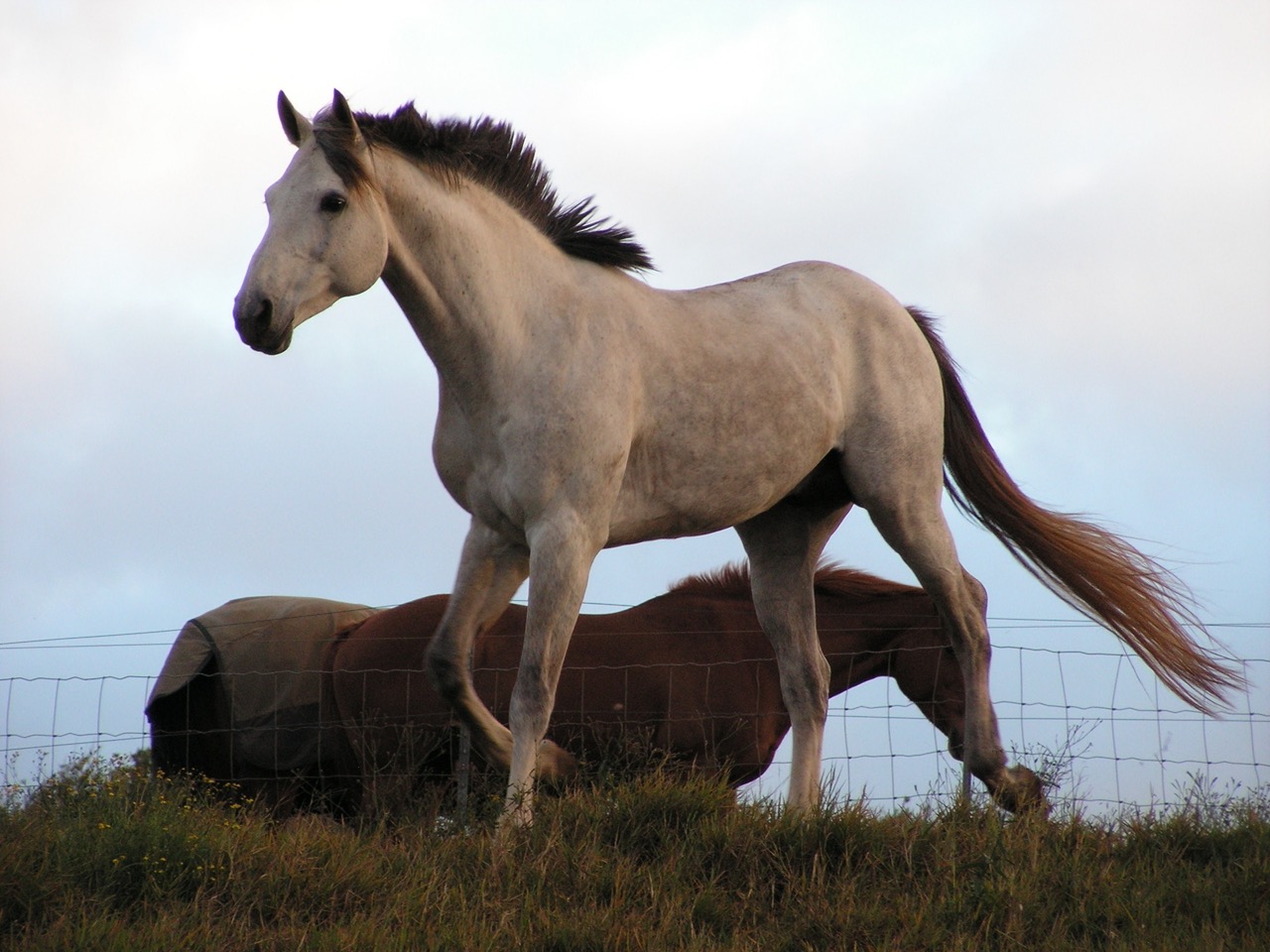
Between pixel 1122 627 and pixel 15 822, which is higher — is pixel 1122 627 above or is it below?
above

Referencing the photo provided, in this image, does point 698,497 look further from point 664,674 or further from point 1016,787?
point 664,674

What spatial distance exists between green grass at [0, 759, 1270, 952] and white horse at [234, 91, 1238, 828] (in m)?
0.41

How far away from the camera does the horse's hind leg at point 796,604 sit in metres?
5.53

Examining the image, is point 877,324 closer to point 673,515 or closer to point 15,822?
point 673,515

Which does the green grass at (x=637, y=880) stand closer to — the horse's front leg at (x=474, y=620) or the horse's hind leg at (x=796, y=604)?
the horse's front leg at (x=474, y=620)

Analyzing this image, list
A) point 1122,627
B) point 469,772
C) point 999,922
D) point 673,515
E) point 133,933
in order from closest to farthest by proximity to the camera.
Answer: point 133,933
point 999,922
point 673,515
point 1122,627
point 469,772

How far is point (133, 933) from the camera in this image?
133 inches

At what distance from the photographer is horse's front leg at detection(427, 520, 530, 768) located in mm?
4855

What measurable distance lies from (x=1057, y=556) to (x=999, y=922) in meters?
2.56

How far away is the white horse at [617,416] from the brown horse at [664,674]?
1.40m

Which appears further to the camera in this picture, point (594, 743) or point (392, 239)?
point (594, 743)

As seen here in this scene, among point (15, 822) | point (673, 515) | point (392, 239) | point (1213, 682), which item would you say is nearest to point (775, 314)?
point (673, 515)

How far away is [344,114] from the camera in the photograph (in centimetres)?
452

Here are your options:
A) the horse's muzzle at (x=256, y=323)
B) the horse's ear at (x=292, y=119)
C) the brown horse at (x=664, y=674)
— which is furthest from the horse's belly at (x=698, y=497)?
the brown horse at (x=664, y=674)
